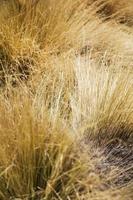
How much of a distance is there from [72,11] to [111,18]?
0.59 m

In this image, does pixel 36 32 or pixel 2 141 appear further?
pixel 36 32

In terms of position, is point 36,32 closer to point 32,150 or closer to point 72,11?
point 72,11

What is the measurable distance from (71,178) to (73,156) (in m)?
0.10

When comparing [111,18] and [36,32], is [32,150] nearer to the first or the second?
[36,32]

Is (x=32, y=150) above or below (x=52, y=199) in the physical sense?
above

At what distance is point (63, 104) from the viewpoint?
2346 mm

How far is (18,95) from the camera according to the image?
2119mm

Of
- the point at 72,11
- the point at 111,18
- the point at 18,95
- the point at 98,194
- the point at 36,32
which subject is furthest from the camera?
the point at 111,18

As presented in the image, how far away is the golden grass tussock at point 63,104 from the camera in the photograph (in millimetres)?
1892

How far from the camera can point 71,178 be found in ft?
6.13

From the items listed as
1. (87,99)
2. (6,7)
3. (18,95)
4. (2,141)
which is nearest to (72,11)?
(6,7)

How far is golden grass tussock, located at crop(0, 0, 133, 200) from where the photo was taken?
189cm

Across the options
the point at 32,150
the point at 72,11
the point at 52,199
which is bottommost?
the point at 52,199

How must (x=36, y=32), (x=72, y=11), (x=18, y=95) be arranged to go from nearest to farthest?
(x=18, y=95) < (x=36, y=32) < (x=72, y=11)
